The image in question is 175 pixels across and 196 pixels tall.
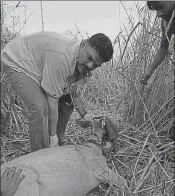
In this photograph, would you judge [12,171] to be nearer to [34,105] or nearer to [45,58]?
[34,105]

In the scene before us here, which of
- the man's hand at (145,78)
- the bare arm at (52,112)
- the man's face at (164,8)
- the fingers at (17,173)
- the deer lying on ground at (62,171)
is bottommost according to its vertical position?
the deer lying on ground at (62,171)

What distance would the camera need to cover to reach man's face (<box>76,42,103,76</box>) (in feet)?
8.12

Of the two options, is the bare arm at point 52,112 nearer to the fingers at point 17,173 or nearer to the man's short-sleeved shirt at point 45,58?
the man's short-sleeved shirt at point 45,58

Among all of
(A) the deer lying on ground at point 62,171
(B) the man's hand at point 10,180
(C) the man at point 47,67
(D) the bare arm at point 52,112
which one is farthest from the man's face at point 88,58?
(B) the man's hand at point 10,180

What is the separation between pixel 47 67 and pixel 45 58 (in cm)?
7

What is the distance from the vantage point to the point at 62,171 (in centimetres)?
222

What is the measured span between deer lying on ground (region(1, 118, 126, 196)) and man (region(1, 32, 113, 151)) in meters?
0.29

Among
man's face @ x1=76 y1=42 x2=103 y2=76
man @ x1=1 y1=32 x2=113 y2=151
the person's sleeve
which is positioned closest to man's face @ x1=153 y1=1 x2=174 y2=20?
man @ x1=1 y1=32 x2=113 y2=151

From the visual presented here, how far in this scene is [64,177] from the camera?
2205 millimetres

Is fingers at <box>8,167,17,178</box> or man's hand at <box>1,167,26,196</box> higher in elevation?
fingers at <box>8,167,17,178</box>

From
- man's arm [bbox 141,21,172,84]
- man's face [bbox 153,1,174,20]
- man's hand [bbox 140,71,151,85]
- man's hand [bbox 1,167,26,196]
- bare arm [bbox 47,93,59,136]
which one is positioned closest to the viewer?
man's hand [bbox 1,167,26,196]

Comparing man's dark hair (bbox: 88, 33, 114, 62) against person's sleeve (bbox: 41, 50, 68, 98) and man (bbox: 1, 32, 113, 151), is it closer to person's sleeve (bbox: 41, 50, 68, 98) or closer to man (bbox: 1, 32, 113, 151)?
man (bbox: 1, 32, 113, 151)

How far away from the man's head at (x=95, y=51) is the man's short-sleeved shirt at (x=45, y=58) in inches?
2.6

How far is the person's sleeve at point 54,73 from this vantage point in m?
2.46
